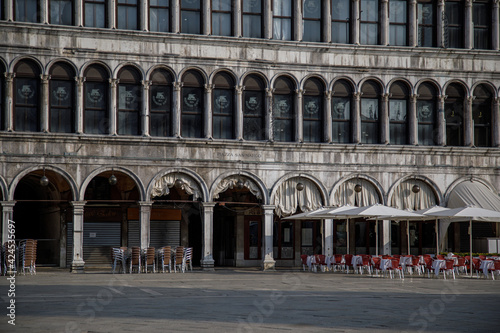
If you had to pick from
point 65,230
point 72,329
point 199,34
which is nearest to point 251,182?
point 199,34

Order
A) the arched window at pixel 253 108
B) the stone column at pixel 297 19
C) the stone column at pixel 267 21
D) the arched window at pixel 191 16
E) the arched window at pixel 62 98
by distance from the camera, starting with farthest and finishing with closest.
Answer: the stone column at pixel 297 19 < the stone column at pixel 267 21 < the arched window at pixel 253 108 < the arched window at pixel 191 16 < the arched window at pixel 62 98

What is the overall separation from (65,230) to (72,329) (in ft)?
76.1

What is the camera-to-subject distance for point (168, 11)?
31.8 meters

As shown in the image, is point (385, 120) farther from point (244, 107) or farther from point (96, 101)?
point (96, 101)

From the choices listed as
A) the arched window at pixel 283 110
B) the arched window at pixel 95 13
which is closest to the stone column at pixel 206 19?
the arched window at pixel 283 110

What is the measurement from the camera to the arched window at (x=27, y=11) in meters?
30.3

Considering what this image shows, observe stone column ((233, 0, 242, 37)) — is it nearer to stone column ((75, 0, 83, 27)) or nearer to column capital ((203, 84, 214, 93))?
column capital ((203, 84, 214, 93))

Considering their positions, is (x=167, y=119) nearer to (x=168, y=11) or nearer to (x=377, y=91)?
(x=168, y=11)

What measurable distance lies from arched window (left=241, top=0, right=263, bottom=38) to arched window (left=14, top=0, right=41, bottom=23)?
334 inches

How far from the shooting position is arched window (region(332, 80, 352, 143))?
33.2 meters

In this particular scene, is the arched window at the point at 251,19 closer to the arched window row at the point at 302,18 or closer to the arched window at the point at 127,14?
the arched window row at the point at 302,18

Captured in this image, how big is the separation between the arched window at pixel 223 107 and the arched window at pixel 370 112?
5861mm

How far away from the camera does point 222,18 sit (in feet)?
106

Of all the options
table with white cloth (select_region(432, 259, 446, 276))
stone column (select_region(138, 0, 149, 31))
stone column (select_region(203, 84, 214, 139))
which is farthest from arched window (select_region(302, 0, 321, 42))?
table with white cloth (select_region(432, 259, 446, 276))
